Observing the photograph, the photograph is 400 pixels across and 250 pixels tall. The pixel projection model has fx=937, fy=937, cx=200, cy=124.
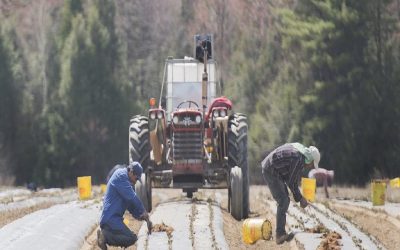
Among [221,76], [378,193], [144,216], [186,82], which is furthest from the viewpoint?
[221,76]

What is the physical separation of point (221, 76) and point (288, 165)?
3091 centimetres

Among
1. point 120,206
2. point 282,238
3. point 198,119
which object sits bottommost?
point 282,238

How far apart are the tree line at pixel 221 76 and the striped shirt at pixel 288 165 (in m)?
22.2

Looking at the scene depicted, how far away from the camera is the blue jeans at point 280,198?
15.2 metres

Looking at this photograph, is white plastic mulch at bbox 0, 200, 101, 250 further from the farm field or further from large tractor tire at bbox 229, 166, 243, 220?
large tractor tire at bbox 229, 166, 243, 220

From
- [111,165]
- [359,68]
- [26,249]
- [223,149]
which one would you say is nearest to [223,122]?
[223,149]

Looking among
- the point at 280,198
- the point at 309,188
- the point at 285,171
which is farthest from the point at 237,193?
the point at 309,188

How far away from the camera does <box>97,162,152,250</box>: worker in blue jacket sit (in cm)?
1312

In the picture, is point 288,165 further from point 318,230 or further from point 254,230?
point 318,230

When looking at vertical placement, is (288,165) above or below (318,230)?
above

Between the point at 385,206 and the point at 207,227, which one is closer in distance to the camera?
the point at 207,227

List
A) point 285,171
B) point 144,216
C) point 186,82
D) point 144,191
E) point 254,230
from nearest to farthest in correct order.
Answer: point 144,216
point 285,171
point 254,230
point 144,191
point 186,82

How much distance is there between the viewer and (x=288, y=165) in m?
15.1

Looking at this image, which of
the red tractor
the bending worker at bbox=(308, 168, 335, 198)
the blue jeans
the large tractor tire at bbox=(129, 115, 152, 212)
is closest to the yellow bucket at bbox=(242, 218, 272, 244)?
the blue jeans
